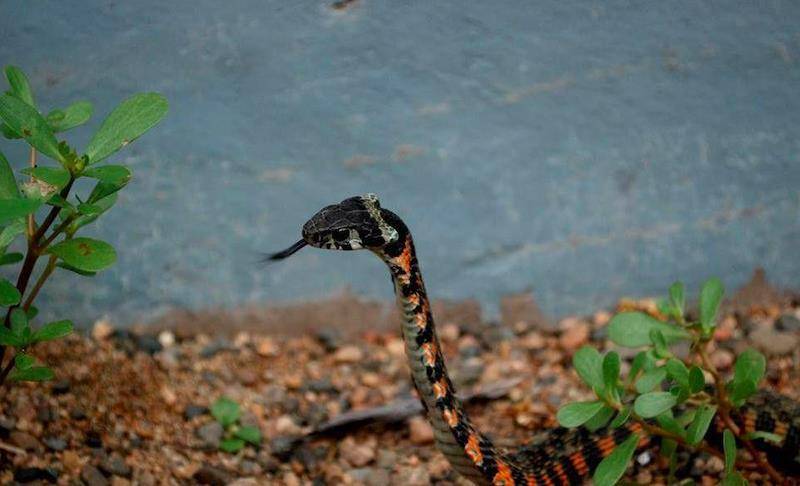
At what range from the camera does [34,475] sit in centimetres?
326

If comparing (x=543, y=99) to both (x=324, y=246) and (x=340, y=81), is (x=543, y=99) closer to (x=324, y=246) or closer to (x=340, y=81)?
(x=340, y=81)

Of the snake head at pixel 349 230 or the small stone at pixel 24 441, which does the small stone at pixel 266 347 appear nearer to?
the small stone at pixel 24 441

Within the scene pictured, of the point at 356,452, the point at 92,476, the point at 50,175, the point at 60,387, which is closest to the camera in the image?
the point at 50,175

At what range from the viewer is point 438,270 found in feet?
15.0

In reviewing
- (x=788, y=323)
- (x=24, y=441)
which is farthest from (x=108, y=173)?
(x=788, y=323)

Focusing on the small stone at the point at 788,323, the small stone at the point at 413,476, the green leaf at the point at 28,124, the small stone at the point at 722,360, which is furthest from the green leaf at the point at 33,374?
the small stone at the point at 788,323

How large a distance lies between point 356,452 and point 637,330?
4.08 feet

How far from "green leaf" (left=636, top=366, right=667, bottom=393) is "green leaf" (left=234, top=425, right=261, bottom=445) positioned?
5.07ft

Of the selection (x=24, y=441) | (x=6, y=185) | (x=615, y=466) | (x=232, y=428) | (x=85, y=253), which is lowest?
(x=232, y=428)

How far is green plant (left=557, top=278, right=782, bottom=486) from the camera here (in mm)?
2875

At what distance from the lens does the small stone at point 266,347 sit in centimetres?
455

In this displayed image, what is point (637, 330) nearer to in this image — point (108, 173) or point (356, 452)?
point (356, 452)

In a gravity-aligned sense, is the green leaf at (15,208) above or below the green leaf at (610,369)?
above

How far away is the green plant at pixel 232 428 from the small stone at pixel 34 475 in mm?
713
